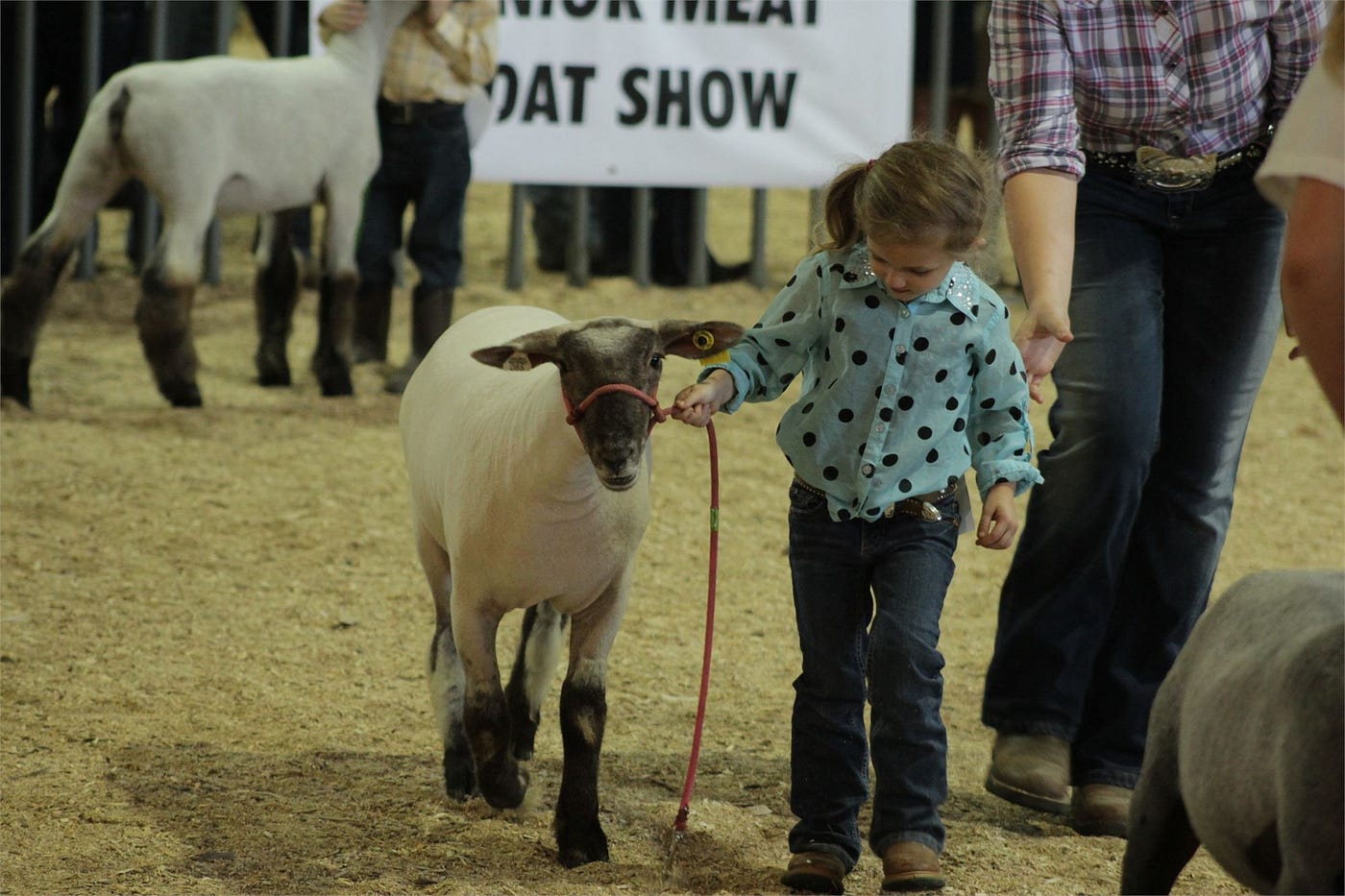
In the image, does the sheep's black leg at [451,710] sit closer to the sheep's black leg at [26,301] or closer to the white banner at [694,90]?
the sheep's black leg at [26,301]

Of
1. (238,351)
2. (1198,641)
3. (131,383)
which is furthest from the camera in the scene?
(238,351)

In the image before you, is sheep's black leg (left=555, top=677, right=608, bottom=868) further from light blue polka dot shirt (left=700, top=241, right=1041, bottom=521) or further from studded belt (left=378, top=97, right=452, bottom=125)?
studded belt (left=378, top=97, right=452, bottom=125)

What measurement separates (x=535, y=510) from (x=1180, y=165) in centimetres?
160

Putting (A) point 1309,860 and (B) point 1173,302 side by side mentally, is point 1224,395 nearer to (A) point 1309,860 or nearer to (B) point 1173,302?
(B) point 1173,302

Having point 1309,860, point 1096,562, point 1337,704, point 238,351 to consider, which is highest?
point 1337,704

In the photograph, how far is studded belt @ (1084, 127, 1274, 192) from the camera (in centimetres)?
371

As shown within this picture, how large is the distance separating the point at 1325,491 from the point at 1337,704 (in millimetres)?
5528

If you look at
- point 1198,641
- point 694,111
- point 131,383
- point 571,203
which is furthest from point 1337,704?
point 571,203

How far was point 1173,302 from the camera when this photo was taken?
3.85 meters

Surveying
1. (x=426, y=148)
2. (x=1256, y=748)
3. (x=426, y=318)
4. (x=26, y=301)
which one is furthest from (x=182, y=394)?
(x=1256, y=748)

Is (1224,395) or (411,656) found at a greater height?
(1224,395)

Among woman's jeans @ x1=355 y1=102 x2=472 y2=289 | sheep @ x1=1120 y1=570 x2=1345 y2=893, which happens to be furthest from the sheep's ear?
woman's jeans @ x1=355 y1=102 x2=472 y2=289

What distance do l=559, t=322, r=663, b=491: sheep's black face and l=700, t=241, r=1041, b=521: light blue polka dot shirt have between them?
171 mm

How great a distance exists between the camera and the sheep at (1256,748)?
2156 millimetres
